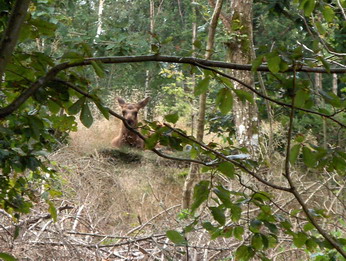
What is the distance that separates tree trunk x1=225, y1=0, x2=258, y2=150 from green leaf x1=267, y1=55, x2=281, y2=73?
5.53 metres

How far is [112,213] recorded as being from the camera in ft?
28.2

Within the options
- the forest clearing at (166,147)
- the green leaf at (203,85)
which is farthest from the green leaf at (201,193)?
the green leaf at (203,85)

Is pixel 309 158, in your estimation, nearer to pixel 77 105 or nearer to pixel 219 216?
pixel 219 216

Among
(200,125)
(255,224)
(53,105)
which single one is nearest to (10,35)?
(53,105)

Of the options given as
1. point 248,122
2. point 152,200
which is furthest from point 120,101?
point 248,122

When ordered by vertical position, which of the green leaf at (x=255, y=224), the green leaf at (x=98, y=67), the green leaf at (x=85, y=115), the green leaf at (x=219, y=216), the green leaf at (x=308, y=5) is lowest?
the green leaf at (x=255, y=224)

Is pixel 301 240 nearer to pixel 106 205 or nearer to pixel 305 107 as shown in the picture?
pixel 305 107

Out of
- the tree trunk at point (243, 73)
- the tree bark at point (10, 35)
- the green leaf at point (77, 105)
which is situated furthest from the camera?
the tree trunk at point (243, 73)

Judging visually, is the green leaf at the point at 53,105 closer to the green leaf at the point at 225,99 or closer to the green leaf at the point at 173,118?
the green leaf at the point at 173,118

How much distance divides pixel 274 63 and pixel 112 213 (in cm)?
720

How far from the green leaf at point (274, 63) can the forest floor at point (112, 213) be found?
0.71 meters

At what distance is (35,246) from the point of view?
15.3 ft

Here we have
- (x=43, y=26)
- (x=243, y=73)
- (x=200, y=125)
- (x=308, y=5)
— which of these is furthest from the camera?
(x=200, y=125)

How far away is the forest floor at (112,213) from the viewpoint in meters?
4.64
